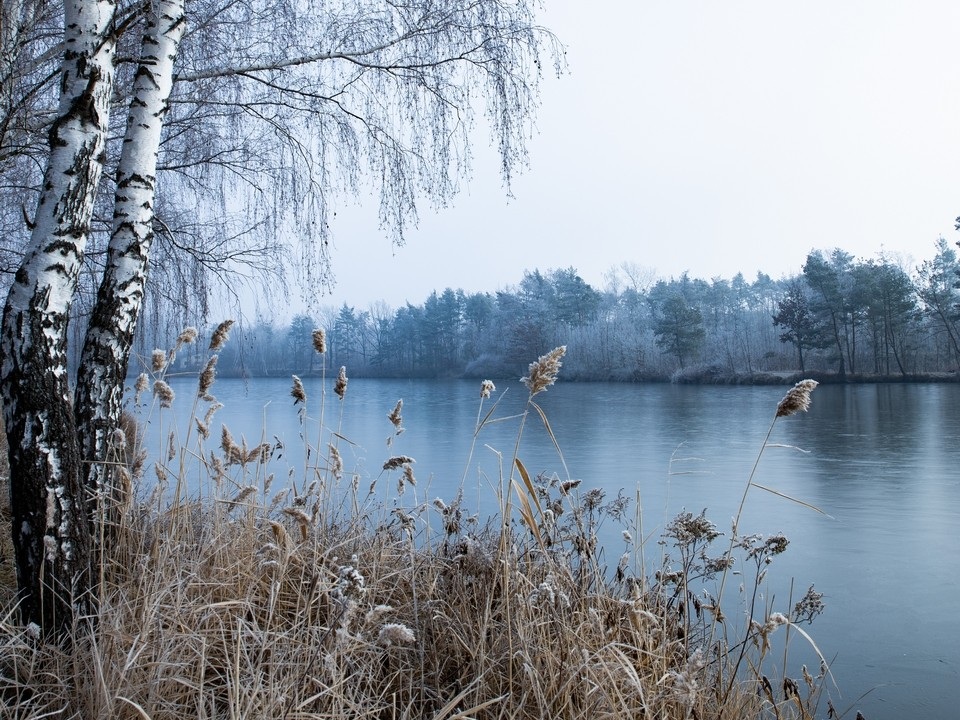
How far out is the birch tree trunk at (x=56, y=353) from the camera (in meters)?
2.27

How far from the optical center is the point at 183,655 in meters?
2.19

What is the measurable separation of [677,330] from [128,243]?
121ft

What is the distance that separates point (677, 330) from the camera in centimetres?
3778

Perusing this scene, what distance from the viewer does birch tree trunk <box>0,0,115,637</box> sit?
2.27m

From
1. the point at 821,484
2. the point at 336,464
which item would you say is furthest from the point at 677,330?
the point at 336,464

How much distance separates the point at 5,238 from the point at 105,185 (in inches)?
70.7

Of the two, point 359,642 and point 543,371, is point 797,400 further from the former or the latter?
point 359,642

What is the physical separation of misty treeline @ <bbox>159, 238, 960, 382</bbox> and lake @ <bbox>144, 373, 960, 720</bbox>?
435 inches

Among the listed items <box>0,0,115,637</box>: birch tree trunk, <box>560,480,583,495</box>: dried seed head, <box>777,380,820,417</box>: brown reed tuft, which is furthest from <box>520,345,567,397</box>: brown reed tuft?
<box>0,0,115,637</box>: birch tree trunk

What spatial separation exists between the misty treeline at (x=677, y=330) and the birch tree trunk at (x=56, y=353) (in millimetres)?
19760

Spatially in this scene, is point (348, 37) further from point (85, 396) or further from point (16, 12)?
point (85, 396)

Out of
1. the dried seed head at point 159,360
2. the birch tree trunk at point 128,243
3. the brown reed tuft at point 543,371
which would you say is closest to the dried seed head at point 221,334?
the birch tree trunk at point 128,243

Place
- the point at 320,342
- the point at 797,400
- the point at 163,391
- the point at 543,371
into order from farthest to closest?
the point at 163,391, the point at 320,342, the point at 543,371, the point at 797,400

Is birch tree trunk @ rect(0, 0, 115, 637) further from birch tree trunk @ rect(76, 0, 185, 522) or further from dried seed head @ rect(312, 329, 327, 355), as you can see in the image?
dried seed head @ rect(312, 329, 327, 355)
